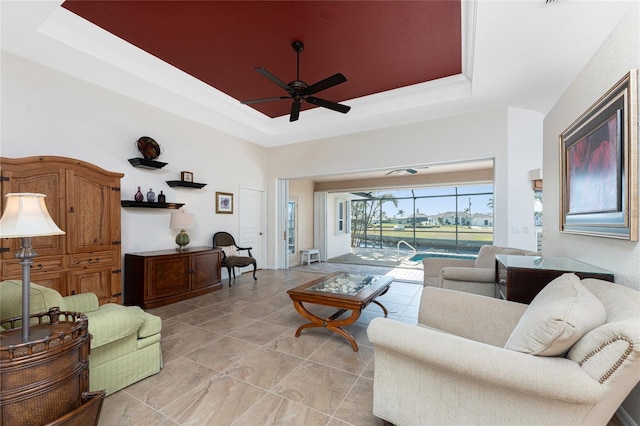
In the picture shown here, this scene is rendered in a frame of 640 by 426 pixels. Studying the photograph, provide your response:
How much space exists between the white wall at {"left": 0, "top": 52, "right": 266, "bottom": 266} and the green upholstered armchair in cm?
220

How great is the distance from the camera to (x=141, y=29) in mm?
2883

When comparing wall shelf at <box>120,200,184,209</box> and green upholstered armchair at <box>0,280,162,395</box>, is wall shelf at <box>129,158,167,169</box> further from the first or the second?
green upholstered armchair at <box>0,280,162,395</box>

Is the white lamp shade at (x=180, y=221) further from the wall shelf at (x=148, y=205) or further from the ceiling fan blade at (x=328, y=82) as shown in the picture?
the ceiling fan blade at (x=328, y=82)

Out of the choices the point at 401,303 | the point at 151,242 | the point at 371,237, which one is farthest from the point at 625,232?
the point at 371,237

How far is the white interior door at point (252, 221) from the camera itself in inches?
239

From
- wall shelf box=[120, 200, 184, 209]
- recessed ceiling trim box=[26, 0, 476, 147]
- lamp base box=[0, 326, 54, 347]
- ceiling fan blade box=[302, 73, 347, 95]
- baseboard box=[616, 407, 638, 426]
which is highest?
recessed ceiling trim box=[26, 0, 476, 147]

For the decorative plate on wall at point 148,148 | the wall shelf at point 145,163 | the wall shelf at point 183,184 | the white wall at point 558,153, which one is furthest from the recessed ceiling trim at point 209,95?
the wall shelf at point 183,184

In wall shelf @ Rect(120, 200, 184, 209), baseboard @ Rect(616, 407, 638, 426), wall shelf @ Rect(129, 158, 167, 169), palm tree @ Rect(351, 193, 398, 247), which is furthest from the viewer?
palm tree @ Rect(351, 193, 398, 247)

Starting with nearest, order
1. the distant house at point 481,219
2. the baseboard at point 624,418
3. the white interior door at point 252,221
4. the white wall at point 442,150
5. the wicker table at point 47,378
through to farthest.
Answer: the wicker table at point 47,378
the baseboard at point 624,418
the white wall at point 442,150
the white interior door at point 252,221
the distant house at point 481,219

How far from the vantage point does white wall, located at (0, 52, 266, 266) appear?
3100 mm

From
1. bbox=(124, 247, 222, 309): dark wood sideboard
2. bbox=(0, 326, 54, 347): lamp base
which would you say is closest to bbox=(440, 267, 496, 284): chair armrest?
bbox=(0, 326, 54, 347): lamp base

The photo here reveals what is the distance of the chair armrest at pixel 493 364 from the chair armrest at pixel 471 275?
201 cm

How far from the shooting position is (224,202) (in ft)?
18.4

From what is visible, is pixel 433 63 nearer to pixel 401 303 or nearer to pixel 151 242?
pixel 401 303
